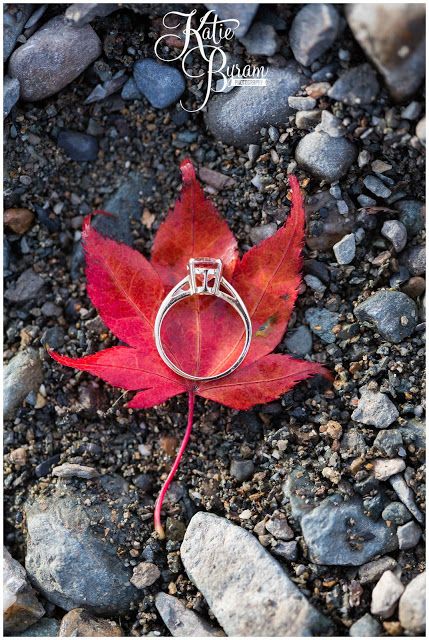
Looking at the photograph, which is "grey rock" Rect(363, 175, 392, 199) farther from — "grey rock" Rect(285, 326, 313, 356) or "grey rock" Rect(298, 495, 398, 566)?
"grey rock" Rect(298, 495, 398, 566)

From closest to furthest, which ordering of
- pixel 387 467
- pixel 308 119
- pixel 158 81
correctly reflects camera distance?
1. pixel 387 467
2. pixel 308 119
3. pixel 158 81

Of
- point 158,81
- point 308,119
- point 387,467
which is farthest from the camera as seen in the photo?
point 158,81

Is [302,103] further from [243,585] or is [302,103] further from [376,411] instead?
[243,585]

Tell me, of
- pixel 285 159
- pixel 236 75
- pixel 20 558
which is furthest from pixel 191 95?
pixel 20 558

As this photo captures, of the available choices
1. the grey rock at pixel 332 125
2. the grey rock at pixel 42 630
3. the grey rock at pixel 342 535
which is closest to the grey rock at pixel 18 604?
the grey rock at pixel 42 630

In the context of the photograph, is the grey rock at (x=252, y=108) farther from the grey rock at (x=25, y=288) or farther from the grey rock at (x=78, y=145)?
the grey rock at (x=25, y=288)

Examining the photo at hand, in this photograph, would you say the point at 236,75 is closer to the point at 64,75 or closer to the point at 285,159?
the point at 285,159

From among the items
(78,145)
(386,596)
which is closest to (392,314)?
(386,596)
